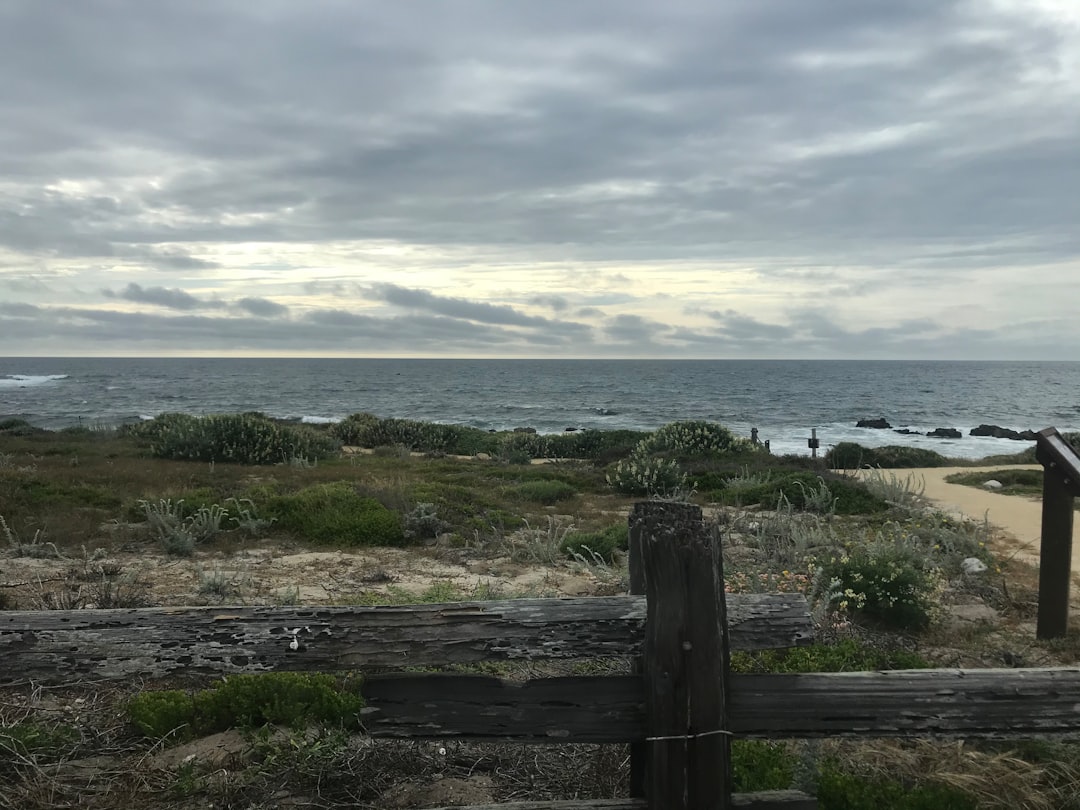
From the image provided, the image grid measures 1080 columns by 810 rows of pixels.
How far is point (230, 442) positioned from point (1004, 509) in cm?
1493

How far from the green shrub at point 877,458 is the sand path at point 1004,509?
125 inches

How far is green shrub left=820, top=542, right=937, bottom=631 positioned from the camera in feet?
18.8

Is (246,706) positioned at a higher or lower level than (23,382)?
higher

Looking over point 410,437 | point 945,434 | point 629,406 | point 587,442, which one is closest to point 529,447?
point 587,442

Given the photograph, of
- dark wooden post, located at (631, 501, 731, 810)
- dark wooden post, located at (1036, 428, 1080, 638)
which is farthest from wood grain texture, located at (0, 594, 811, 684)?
dark wooden post, located at (1036, 428, 1080, 638)

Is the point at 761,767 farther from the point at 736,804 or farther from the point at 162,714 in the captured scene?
the point at 162,714

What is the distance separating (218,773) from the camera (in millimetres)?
3496

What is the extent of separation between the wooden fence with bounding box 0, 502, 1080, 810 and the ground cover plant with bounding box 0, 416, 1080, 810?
0.80 m

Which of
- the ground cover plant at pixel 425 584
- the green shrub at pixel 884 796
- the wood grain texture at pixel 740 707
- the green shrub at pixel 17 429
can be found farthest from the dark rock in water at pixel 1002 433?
the green shrub at pixel 17 429

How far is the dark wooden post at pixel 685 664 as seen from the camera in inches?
103

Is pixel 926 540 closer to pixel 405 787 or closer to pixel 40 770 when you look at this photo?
pixel 405 787

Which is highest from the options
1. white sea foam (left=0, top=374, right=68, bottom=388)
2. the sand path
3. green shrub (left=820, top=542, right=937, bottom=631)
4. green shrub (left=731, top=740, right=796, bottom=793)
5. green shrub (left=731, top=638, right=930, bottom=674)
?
green shrub (left=820, top=542, right=937, bottom=631)

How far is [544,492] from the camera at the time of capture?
13102 millimetres

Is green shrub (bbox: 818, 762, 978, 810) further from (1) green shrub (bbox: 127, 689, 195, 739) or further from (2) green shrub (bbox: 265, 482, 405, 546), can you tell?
(2) green shrub (bbox: 265, 482, 405, 546)
